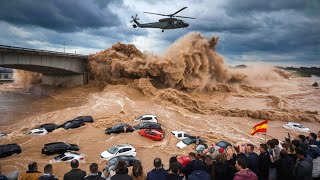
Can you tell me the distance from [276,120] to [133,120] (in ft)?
57.3

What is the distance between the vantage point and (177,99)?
132 ft

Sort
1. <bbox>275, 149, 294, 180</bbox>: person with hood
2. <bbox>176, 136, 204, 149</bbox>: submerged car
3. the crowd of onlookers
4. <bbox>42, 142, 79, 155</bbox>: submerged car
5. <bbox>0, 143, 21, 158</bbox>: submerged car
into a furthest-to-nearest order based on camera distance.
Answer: <bbox>176, 136, 204, 149</bbox>: submerged car, <bbox>42, 142, 79, 155</bbox>: submerged car, <bbox>0, 143, 21, 158</bbox>: submerged car, <bbox>275, 149, 294, 180</bbox>: person with hood, the crowd of onlookers

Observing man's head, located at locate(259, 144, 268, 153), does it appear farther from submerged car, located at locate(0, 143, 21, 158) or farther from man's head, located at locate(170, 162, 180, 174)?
submerged car, located at locate(0, 143, 21, 158)

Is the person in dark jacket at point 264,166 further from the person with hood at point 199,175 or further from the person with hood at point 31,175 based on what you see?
the person with hood at point 31,175

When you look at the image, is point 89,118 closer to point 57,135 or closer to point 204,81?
point 57,135

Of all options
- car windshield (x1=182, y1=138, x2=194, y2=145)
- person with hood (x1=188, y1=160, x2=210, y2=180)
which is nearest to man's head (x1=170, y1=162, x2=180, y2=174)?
person with hood (x1=188, y1=160, x2=210, y2=180)

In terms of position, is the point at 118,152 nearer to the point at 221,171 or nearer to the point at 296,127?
the point at 221,171

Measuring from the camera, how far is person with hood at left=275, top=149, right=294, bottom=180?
778 cm

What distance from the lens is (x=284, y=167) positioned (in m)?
7.81

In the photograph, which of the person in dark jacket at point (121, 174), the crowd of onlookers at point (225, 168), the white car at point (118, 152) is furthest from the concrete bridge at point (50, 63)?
the person in dark jacket at point (121, 174)

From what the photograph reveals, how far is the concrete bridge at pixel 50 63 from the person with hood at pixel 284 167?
37128 millimetres

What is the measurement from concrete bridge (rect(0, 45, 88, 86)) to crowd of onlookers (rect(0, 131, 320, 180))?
113 ft

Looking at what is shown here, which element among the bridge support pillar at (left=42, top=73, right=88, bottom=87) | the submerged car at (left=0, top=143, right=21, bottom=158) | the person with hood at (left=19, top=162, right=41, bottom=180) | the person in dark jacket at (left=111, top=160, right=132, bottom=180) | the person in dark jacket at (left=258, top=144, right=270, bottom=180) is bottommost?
the submerged car at (left=0, top=143, right=21, bottom=158)

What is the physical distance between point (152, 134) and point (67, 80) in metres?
37.9
